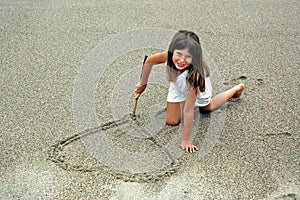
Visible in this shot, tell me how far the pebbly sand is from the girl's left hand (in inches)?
1.6

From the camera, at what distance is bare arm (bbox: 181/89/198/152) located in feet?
8.02


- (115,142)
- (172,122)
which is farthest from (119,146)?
(172,122)

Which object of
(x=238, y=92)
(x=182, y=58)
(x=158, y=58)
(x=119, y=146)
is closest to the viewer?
(x=182, y=58)

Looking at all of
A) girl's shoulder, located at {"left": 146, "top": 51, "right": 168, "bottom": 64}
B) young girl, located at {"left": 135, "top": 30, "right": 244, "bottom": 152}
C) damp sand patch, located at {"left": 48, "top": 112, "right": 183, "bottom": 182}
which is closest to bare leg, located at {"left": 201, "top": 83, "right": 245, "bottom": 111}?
young girl, located at {"left": 135, "top": 30, "right": 244, "bottom": 152}

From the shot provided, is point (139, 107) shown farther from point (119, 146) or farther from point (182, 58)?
point (182, 58)

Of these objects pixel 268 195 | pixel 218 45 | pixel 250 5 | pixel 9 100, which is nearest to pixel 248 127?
pixel 268 195

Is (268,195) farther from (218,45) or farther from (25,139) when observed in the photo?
(218,45)

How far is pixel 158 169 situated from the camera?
2328 millimetres

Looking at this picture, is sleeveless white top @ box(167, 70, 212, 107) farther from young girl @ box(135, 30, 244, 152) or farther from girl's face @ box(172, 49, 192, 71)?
girl's face @ box(172, 49, 192, 71)

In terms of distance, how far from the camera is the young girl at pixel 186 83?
2377 mm

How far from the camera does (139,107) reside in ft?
9.21

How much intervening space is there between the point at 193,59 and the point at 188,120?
33cm

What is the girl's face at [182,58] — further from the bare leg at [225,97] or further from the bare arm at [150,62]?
the bare leg at [225,97]

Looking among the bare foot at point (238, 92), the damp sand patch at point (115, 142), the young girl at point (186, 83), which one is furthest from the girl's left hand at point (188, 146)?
the bare foot at point (238, 92)
